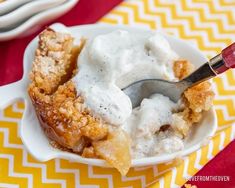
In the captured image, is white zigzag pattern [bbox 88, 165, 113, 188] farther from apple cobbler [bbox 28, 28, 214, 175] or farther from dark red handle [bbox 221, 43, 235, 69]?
dark red handle [bbox 221, 43, 235, 69]

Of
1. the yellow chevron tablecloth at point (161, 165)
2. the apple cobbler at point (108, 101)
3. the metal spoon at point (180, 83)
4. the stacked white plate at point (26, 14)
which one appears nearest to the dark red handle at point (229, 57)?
the metal spoon at point (180, 83)

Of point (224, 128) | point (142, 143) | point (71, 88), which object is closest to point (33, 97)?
point (71, 88)

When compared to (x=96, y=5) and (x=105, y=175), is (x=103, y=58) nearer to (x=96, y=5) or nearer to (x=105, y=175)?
(x=105, y=175)

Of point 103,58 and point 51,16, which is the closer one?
point 103,58

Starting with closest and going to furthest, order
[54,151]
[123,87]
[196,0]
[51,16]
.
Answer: [54,151], [123,87], [51,16], [196,0]

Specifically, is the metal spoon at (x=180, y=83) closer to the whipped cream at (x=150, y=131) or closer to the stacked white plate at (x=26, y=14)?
the whipped cream at (x=150, y=131)

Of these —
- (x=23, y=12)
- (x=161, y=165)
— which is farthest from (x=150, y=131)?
(x=23, y=12)

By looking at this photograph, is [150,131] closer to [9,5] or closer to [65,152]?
[65,152]
